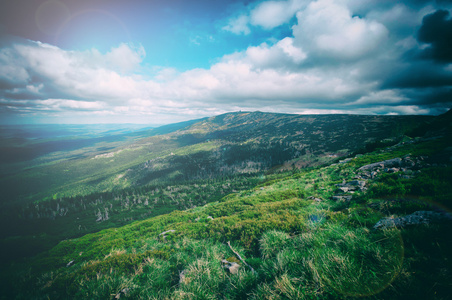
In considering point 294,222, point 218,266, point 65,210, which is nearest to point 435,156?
point 294,222

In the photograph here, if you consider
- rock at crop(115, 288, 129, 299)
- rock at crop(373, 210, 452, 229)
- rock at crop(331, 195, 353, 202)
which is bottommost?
rock at crop(331, 195, 353, 202)

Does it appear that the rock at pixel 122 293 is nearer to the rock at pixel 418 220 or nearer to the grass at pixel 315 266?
the grass at pixel 315 266

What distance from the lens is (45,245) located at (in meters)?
104

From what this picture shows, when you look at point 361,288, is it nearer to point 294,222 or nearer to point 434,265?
point 434,265

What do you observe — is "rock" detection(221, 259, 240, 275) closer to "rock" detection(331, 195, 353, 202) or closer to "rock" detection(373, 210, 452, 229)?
"rock" detection(373, 210, 452, 229)

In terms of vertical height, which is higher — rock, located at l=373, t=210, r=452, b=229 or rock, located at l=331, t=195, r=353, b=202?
rock, located at l=373, t=210, r=452, b=229

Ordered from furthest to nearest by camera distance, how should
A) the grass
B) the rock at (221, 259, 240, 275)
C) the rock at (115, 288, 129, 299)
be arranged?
the rock at (221, 259, 240, 275), the rock at (115, 288, 129, 299), the grass

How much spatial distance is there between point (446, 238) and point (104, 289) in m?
11.1

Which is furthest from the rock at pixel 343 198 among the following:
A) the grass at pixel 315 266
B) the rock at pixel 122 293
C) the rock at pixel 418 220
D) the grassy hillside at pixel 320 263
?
the rock at pixel 122 293

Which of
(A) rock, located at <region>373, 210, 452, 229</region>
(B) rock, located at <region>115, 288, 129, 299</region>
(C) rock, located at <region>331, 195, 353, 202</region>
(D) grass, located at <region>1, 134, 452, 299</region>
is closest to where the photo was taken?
(D) grass, located at <region>1, 134, 452, 299</region>

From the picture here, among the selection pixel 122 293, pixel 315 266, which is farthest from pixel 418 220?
pixel 122 293

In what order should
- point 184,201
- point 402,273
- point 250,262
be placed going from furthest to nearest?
point 184,201 < point 250,262 < point 402,273

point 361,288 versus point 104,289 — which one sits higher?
point 361,288

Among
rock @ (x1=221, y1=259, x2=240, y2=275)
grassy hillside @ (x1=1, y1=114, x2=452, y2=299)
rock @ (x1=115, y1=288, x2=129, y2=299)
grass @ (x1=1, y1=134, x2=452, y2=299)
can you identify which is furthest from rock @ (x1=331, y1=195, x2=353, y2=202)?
rock @ (x1=115, y1=288, x2=129, y2=299)
